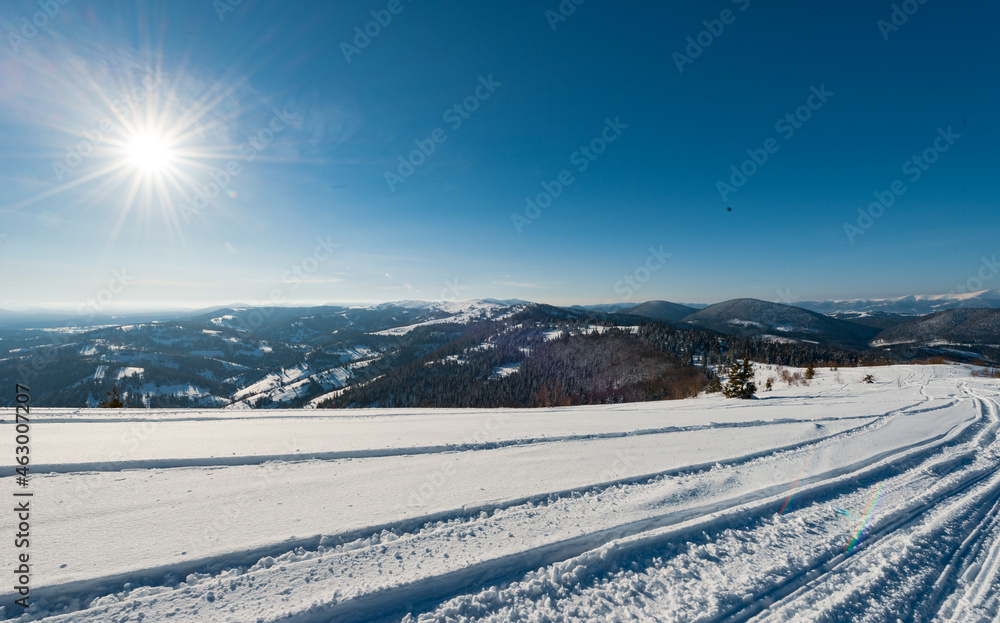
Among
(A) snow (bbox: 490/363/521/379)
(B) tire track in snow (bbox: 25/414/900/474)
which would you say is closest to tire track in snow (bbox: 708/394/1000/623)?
(B) tire track in snow (bbox: 25/414/900/474)

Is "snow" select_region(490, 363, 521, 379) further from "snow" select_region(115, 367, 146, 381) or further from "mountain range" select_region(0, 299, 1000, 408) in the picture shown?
"snow" select_region(115, 367, 146, 381)

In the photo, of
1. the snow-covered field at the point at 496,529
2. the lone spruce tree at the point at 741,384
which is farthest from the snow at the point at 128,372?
the lone spruce tree at the point at 741,384

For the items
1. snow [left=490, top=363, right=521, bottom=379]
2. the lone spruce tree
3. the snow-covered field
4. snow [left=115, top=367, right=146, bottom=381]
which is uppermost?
the snow-covered field

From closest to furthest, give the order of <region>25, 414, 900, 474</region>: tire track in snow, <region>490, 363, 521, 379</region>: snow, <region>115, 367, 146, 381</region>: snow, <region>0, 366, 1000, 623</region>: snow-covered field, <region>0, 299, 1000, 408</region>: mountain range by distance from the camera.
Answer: <region>0, 366, 1000, 623</region>: snow-covered field
<region>25, 414, 900, 474</region>: tire track in snow
<region>0, 299, 1000, 408</region>: mountain range
<region>490, 363, 521, 379</region>: snow
<region>115, 367, 146, 381</region>: snow

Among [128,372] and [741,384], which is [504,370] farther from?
[128,372]

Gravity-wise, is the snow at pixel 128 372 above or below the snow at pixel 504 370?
above

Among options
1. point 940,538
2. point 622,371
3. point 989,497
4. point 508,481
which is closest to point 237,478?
point 508,481

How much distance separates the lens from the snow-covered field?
2814mm

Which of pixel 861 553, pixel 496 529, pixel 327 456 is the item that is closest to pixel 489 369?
pixel 327 456

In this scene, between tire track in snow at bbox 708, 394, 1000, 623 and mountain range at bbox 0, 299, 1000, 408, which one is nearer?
tire track in snow at bbox 708, 394, 1000, 623

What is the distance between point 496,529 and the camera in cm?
367

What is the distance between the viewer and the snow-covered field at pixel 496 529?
9.23 ft

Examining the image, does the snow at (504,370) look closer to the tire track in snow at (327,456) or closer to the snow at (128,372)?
the tire track in snow at (327,456)

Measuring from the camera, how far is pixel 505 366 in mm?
123062
